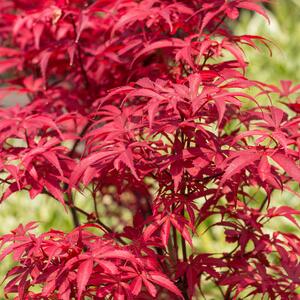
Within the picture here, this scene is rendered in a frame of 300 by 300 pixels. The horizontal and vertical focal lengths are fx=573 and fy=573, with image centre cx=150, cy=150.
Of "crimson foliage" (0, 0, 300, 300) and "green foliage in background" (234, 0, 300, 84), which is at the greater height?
"crimson foliage" (0, 0, 300, 300)

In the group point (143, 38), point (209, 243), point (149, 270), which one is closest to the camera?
point (149, 270)

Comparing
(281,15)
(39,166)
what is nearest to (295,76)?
(281,15)

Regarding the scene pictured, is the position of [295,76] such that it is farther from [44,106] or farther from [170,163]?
[170,163]

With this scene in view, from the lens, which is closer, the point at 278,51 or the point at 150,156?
the point at 150,156

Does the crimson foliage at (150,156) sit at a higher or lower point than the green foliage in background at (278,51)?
higher

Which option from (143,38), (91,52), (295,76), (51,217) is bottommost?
(51,217)

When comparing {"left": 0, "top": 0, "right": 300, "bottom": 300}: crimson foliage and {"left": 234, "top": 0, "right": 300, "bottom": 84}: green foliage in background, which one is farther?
{"left": 234, "top": 0, "right": 300, "bottom": 84}: green foliage in background

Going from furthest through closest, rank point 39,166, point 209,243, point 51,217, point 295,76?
point 295,76 → point 51,217 → point 209,243 → point 39,166

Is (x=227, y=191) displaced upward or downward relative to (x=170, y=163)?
downward

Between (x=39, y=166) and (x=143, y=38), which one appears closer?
(x=39, y=166)

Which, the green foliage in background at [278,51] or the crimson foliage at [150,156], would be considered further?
the green foliage in background at [278,51]

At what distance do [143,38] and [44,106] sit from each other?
444 millimetres

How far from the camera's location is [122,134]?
4.33 feet

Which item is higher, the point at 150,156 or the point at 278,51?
the point at 150,156
